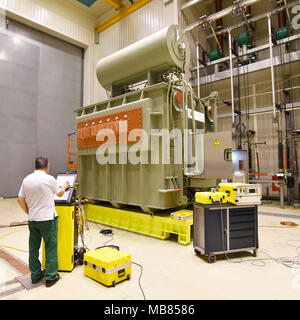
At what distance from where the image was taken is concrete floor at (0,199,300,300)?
261 centimetres

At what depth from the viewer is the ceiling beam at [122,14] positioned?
10.9m

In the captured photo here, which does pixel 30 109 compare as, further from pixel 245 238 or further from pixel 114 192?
pixel 245 238

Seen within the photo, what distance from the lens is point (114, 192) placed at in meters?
5.75

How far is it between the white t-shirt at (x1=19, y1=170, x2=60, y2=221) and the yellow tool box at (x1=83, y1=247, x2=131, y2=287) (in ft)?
2.52

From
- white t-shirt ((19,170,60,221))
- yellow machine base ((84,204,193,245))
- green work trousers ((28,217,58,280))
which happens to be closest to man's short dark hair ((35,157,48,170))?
white t-shirt ((19,170,60,221))

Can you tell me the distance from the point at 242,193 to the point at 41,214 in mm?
2878

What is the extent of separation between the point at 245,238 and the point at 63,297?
2.72 meters

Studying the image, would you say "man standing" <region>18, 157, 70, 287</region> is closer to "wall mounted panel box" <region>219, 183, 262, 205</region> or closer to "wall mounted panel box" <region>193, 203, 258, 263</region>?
"wall mounted panel box" <region>193, 203, 258, 263</region>

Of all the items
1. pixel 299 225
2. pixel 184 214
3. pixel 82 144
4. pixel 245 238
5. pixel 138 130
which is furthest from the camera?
pixel 82 144

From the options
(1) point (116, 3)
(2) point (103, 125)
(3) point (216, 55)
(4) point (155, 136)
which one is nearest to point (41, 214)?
(4) point (155, 136)

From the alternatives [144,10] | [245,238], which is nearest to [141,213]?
[245,238]

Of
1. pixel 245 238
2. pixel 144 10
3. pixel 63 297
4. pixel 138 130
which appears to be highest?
pixel 144 10

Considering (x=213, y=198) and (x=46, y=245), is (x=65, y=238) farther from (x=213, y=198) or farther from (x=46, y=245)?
(x=213, y=198)

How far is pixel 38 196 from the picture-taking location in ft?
9.20
